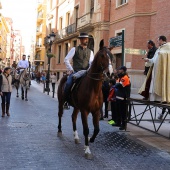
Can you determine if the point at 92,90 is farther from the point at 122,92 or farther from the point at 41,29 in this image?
the point at 41,29

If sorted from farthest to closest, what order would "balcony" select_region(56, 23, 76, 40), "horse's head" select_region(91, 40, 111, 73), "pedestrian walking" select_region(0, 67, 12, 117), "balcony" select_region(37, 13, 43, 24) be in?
"balcony" select_region(37, 13, 43, 24), "balcony" select_region(56, 23, 76, 40), "pedestrian walking" select_region(0, 67, 12, 117), "horse's head" select_region(91, 40, 111, 73)

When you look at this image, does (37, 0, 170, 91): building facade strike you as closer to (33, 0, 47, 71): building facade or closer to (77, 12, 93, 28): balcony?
(77, 12, 93, 28): balcony

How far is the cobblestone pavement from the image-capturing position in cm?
539

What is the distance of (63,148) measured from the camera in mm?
6551

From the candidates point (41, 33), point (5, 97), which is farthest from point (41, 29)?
point (5, 97)

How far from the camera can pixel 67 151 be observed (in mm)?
6316

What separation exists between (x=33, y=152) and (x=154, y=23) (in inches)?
691

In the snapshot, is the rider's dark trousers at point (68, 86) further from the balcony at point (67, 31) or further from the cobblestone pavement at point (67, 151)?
the balcony at point (67, 31)

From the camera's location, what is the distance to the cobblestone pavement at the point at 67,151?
5391 millimetres

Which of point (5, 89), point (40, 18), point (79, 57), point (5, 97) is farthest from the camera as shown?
point (40, 18)

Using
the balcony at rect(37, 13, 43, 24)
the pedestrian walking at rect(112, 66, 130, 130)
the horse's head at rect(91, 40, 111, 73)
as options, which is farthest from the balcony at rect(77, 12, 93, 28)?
the balcony at rect(37, 13, 43, 24)

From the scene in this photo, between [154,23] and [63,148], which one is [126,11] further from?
[63,148]

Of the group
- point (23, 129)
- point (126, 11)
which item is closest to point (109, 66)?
point (23, 129)

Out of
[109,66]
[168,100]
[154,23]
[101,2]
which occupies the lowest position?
[168,100]
